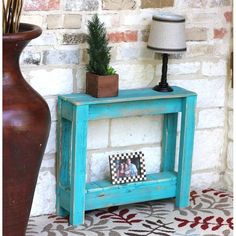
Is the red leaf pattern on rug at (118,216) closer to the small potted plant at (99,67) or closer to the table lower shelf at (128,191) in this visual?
the table lower shelf at (128,191)

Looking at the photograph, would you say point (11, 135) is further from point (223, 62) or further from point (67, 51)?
point (223, 62)

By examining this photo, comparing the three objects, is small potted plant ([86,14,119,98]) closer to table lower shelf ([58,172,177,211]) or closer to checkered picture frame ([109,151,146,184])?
checkered picture frame ([109,151,146,184])

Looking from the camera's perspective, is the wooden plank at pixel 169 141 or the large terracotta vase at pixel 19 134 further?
the wooden plank at pixel 169 141

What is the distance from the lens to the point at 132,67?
402cm

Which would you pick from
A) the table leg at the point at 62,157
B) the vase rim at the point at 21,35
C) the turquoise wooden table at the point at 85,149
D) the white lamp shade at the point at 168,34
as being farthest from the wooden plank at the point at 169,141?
the vase rim at the point at 21,35

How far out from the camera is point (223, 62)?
14.1 ft

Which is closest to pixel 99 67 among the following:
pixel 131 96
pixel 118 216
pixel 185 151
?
pixel 131 96

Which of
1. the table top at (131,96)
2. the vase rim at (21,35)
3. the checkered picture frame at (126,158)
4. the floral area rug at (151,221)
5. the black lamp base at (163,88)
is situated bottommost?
the floral area rug at (151,221)

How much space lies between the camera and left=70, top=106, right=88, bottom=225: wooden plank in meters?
3.64

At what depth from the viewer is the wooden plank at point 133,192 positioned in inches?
152

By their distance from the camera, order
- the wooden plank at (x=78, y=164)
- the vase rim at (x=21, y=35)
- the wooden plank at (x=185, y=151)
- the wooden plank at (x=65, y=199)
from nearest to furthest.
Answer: the vase rim at (x=21, y=35) < the wooden plank at (x=78, y=164) < the wooden plank at (x=65, y=199) < the wooden plank at (x=185, y=151)

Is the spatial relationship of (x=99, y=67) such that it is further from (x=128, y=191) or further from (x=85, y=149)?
(x=128, y=191)

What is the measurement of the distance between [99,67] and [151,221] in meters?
0.90

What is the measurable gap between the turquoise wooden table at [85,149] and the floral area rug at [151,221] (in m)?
0.08
